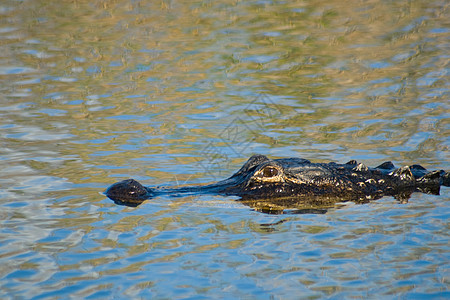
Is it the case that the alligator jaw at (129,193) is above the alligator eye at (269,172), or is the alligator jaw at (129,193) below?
below

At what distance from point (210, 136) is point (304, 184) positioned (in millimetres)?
2611

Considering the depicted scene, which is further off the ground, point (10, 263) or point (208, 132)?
point (208, 132)

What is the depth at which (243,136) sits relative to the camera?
9.03 m

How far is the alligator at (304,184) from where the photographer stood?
639 centimetres

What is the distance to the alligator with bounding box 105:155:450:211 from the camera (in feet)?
21.0

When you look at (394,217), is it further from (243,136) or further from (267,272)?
(243,136)

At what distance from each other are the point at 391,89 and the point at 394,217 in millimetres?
5195

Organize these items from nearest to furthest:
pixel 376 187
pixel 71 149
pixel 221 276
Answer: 1. pixel 221 276
2. pixel 376 187
3. pixel 71 149

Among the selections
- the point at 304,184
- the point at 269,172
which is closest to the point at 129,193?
the point at 269,172

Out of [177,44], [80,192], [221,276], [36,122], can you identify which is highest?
[177,44]

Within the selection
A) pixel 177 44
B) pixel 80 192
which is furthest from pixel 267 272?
pixel 177 44

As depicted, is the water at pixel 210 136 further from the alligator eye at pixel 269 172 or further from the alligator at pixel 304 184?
the alligator eye at pixel 269 172

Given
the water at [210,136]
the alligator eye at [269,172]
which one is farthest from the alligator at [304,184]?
the water at [210,136]

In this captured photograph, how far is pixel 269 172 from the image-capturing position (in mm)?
6453
